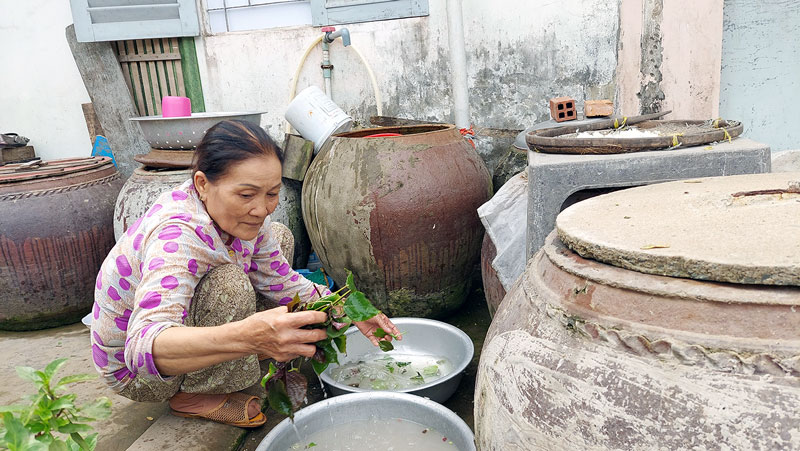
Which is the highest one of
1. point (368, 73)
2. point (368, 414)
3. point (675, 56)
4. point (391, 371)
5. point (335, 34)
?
point (335, 34)

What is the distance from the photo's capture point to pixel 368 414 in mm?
2240

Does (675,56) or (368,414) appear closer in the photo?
(368,414)

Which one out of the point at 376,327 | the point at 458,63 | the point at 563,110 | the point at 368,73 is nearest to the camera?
the point at 376,327

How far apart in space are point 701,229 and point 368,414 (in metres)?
1.49

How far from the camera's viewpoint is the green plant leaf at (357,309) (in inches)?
64.6

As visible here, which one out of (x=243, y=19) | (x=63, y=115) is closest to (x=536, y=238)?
(x=243, y=19)

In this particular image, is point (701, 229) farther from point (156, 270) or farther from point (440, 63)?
point (440, 63)

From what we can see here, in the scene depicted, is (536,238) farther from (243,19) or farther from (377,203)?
(243,19)

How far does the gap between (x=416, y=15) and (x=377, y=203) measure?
2.17m

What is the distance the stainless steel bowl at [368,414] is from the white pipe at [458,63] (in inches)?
107

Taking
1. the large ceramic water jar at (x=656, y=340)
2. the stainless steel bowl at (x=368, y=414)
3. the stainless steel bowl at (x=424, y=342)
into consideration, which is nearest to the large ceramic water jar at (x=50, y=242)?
the stainless steel bowl at (x=424, y=342)

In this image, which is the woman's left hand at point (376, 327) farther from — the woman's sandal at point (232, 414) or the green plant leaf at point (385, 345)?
the woman's sandal at point (232, 414)

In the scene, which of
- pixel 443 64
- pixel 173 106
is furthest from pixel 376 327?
pixel 443 64

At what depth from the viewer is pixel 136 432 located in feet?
8.07
